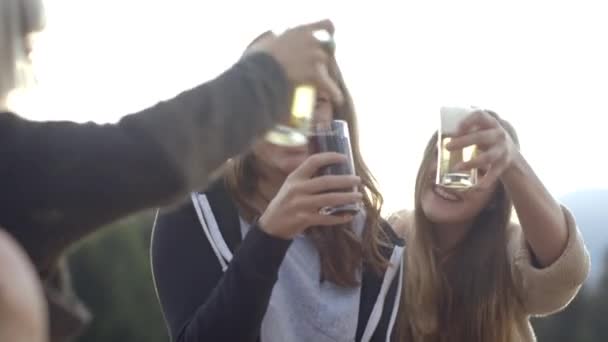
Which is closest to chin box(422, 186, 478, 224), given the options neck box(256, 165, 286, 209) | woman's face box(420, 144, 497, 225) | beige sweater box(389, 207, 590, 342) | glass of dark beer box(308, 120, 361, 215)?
woman's face box(420, 144, 497, 225)

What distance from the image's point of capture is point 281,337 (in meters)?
2.66

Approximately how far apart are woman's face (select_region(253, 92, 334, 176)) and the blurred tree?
44.8ft

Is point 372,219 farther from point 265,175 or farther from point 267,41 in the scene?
point 267,41

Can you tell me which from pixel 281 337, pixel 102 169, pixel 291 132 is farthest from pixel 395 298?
pixel 102 169

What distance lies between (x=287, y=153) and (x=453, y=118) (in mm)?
498

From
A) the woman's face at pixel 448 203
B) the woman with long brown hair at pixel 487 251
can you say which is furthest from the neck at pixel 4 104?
the woman's face at pixel 448 203

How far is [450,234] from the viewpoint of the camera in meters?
3.39

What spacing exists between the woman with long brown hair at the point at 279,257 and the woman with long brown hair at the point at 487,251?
23 cm

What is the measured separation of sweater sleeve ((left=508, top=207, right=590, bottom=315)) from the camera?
310 centimetres

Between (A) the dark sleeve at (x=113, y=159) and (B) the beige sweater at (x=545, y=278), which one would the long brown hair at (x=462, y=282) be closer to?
(B) the beige sweater at (x=545, y=278)

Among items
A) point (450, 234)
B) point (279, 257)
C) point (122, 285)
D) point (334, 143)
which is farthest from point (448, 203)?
point (122, 285)

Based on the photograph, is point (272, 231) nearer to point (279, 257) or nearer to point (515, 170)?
point (279, 257)

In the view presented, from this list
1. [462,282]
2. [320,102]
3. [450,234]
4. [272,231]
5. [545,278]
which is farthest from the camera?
[450,234]

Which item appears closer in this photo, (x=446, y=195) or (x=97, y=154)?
(x=97, y=154)
